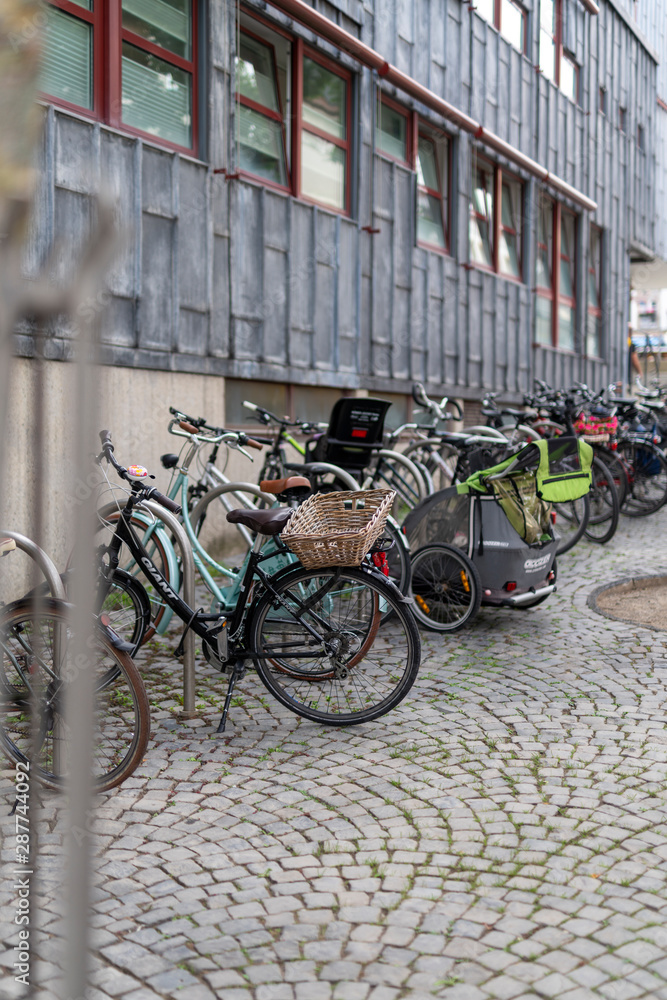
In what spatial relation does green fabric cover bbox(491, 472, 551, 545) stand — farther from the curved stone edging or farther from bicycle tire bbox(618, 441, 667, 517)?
bicycle tire bbox(618, 441, 667, 517)

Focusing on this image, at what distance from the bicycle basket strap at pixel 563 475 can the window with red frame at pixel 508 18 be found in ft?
32.3

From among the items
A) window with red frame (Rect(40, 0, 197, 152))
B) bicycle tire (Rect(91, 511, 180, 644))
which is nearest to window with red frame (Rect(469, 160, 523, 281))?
window with red frame (Rect(40, 0, 197, 152))

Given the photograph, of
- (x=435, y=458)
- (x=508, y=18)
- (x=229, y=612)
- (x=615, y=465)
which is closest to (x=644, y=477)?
(x=615, y=465)

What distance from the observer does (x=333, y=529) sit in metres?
4.15

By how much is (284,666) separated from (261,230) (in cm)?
564

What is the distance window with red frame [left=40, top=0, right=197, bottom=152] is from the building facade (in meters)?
0.02

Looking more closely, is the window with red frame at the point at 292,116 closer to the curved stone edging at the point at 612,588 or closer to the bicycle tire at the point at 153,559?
the curved stone edging at the point at 612,588

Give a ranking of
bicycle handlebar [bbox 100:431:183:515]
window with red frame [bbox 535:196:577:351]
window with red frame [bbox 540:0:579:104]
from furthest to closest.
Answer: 1. window with red frame [bbox 535:196:577:351]
2. window with red frame [bbox 540:0:579:104]
3. bicycle handlebar [bbox 100:431:183:515]

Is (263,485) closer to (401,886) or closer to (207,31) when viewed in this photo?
(401,886)

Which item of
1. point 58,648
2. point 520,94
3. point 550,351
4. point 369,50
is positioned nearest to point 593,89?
point 520,94

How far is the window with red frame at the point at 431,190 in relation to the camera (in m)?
12.4

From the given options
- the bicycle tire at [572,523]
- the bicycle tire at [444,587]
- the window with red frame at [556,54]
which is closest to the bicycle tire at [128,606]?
the bicycle tire at [444,587]

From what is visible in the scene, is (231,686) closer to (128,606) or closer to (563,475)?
(128,606)

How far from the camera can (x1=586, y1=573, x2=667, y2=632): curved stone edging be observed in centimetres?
612
